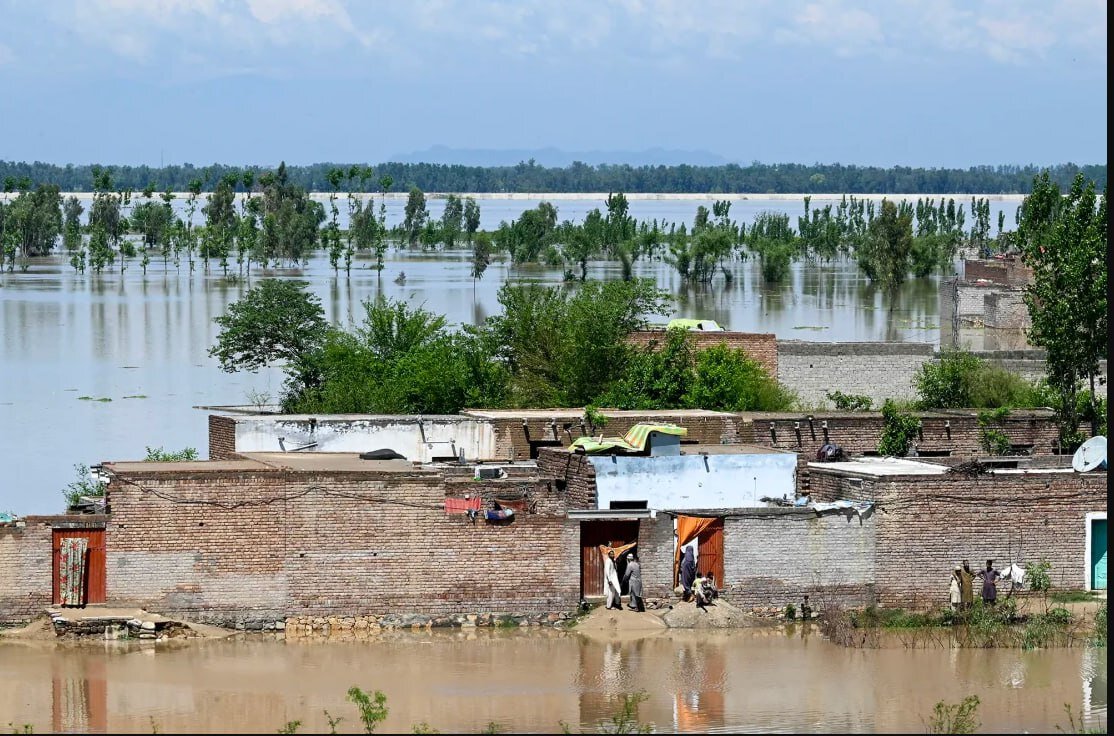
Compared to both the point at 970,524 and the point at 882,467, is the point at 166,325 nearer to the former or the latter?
the point at 882,467

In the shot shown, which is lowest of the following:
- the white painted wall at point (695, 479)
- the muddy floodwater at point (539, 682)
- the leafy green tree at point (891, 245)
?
the muddy floodwater at point (539, 682)

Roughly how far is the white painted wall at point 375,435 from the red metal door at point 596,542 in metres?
3.32

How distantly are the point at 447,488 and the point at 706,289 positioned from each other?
219 ft

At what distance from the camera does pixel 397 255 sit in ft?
376

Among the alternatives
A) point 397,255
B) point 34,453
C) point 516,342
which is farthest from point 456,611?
point 397,255

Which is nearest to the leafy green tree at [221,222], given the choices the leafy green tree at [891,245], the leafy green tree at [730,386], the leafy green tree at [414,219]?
the leafy green tree at [414,219]

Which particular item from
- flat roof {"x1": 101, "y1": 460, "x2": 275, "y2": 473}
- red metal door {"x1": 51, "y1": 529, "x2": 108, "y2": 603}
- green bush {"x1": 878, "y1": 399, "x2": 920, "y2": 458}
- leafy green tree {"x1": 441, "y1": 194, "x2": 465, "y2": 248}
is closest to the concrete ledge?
green bush {"x1": 878, "y1": 399, "x2": 920, "y2": 458}

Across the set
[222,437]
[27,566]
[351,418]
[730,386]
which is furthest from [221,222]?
[27,566]

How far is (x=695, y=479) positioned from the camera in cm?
1612

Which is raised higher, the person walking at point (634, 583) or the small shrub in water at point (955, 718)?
the person walking at point (634, 583)

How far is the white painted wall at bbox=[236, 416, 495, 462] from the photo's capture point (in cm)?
1797

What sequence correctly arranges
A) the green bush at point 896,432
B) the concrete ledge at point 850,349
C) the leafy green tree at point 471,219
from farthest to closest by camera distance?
the leafy green tree at point 471,219 → the concrete ledge at point 850,349 → the green bush at point 896,432

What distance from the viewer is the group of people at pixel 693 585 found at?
49.9 feet

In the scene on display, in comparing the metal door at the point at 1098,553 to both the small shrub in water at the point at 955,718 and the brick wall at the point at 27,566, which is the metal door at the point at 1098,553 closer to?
the small shrub in water at the point at 955,718
